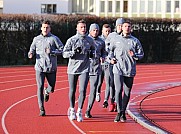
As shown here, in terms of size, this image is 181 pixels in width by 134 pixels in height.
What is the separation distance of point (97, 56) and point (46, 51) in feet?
3.79

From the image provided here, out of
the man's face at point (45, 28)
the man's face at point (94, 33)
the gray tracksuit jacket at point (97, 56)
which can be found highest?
the man's face at point (45, 28)

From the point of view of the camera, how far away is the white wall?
187ft

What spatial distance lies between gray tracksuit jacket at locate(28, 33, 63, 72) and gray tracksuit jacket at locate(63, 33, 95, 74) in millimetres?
762

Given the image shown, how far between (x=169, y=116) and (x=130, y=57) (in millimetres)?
1997

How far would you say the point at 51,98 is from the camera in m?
15.5

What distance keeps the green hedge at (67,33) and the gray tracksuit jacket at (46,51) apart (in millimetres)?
19335

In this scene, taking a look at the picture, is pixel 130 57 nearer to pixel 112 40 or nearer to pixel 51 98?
pixel 112 40

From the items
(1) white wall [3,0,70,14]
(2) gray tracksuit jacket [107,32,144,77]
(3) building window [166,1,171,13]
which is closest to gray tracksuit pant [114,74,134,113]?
(2) gray tracksuit jacket [107,32,144,77]

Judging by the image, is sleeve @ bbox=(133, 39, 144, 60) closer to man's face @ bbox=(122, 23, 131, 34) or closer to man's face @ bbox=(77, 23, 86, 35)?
man's face @ bbox=(122, 23, 131, 34)

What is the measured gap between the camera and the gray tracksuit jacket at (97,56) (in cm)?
1209

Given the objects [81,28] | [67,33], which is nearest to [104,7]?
[67,33]

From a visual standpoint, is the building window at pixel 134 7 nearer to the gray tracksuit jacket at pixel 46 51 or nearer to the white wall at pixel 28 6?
the white wall at pixel 28 6

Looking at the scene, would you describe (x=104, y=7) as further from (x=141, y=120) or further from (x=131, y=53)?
(x=131, y=53)

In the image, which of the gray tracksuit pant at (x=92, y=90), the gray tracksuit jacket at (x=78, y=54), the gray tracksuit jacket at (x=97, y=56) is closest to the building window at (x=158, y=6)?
the gray tracksuit jacket at (x=97, y=56)
